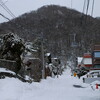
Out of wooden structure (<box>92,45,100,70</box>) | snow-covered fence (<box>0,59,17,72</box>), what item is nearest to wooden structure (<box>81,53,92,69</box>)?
wooden structure (<box>92,45,100,70</box>)

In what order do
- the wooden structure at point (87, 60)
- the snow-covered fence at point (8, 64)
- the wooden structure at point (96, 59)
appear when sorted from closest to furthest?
the snow-covered fence at point (8, 64), the wooden structure at point (96, 59), the wooden structure at point (87, 60)

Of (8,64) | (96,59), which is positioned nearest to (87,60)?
(96,59)

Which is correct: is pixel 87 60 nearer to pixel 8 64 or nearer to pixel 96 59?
pixel 96 59

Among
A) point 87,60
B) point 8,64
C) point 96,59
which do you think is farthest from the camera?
point 87,60

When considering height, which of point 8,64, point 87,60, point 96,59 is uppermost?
point 8,64

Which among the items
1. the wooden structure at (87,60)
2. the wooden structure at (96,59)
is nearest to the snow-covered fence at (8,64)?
the wooden structure at (96,59)

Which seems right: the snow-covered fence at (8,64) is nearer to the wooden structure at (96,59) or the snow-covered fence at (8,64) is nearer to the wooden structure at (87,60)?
the wooden structure at (96,59)

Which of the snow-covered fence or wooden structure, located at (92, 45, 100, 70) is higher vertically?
the snow-covered fence

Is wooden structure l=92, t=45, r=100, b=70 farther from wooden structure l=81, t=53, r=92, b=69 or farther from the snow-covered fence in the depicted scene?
the snow-covered fence

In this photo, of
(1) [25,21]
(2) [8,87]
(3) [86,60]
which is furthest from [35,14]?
(3) [86,60]

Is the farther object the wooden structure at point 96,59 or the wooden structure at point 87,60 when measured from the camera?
the wooden structure at point 87,60

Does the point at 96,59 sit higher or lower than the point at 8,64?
lower

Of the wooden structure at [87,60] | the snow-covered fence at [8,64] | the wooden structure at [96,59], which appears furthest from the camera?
the wooden structure at [87,60]

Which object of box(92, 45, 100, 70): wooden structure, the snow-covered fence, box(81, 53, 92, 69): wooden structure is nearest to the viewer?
the snow-covered fence
